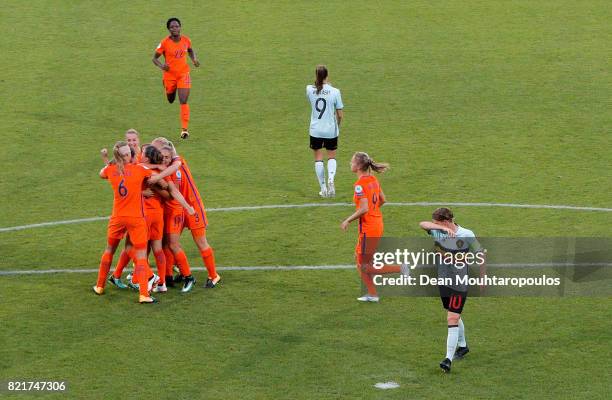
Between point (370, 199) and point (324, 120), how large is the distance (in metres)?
5.39

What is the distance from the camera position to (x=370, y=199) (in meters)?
15.6

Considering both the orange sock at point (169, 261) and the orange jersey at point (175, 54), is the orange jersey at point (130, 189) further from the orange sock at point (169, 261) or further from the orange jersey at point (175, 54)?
the orange jersey at point (175, 54)

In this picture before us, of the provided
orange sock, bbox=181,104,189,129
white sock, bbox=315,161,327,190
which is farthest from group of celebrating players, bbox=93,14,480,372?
orange sock, bbox=181,104,189,129

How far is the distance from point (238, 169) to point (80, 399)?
10.6 meters

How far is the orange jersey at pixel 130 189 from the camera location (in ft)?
51.0

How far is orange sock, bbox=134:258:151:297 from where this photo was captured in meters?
15.6

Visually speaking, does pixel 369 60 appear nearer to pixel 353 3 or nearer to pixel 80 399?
pixel 353 3

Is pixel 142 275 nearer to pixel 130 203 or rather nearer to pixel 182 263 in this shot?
pixel 182 263

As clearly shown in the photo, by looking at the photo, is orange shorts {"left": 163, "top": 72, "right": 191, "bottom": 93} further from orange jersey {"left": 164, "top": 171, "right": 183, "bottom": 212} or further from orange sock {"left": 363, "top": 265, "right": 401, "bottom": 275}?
orange sock {"left": 363, "top": 265, "right": 401, "bottom": 275}

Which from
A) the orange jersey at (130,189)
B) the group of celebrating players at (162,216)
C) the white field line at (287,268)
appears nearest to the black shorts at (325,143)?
the white field line at (287,268)

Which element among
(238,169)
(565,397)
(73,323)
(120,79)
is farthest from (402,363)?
(120,79)

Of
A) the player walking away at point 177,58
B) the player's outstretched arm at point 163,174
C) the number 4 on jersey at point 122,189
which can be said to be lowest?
the number 4 on jersey at point 122,189

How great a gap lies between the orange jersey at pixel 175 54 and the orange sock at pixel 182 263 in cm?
933

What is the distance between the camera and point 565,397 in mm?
12812
